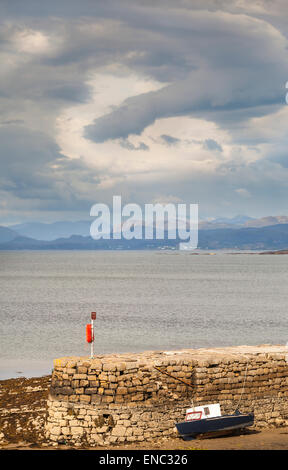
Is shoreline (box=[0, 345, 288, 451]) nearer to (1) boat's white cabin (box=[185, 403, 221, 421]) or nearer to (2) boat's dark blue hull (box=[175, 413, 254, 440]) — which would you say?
(2) boat's dark blue hull (box=[175, 413, 254, 440])

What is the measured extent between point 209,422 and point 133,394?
2.26 metres

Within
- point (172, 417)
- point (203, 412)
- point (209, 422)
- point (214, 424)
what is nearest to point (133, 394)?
point (172, 417)

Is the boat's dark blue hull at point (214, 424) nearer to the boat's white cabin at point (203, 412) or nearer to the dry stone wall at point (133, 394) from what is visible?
the boat's white cabin at point (203, 412)

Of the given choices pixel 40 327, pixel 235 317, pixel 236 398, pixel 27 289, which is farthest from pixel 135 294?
pixel 236 398

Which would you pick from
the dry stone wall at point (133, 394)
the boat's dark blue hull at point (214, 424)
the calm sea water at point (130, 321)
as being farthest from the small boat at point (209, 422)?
the calm sea water at point (130, 321)

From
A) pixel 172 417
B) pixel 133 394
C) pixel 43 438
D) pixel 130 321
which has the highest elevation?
pixel 133 394

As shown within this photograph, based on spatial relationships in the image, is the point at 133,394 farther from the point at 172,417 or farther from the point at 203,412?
the point at 203,412

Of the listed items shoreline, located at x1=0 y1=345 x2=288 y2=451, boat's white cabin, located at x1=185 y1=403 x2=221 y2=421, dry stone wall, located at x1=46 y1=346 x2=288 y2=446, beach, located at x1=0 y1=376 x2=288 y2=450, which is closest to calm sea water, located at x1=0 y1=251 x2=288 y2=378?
beach, located at x1=0 y1=376 x2=288 y2=450

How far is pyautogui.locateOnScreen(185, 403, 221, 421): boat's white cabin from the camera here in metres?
15.7

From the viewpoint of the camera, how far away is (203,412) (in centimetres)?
1579

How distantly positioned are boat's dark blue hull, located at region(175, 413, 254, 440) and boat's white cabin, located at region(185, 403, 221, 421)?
14 cm

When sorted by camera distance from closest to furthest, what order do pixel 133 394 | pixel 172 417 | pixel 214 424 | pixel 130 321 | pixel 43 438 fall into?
pixel 133 394, pixel 214 424, pixel 172 417, pixel 43 438, pixel 130 321

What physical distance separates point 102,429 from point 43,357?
60.9 ft
